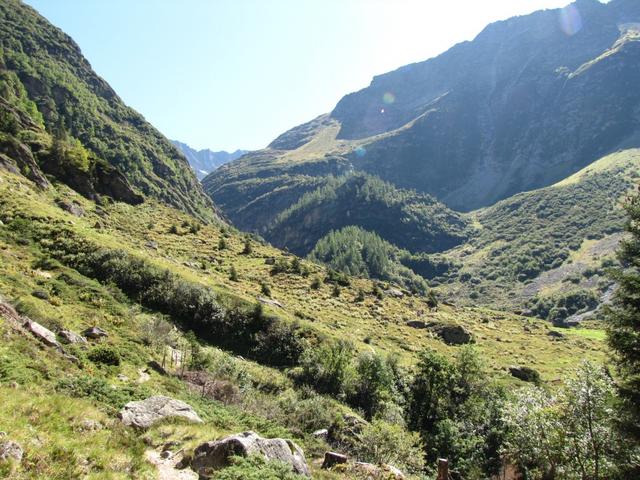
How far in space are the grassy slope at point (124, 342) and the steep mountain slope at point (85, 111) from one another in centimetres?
3162

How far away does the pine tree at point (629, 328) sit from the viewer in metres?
18.8

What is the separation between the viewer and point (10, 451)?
32.9ft

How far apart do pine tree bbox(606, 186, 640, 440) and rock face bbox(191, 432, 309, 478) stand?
14970 mm

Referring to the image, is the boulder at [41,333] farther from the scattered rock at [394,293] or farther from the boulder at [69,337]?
the scattered rock at [394,293]

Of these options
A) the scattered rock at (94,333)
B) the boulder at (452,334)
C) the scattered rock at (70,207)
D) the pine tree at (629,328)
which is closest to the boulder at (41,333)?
the scattered rock at (94,333)

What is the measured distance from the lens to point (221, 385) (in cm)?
2723

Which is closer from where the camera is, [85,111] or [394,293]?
[394,293]

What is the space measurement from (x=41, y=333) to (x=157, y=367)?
717 cm

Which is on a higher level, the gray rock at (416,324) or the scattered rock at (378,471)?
the gray rock at (416,324)

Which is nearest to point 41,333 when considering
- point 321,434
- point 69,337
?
point 69,337

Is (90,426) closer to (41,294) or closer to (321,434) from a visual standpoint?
(321,434)

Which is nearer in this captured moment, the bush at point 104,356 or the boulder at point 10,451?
the boulder at point 10,451

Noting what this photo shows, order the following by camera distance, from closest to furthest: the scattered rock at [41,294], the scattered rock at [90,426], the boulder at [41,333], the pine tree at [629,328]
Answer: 1. the scattered rock at [90,426]
2. the pine tree at [629,328]
3. the boulder at [41,333]
4. the scattered rock at [41,294]

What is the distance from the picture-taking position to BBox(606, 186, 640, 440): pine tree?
1877cm
